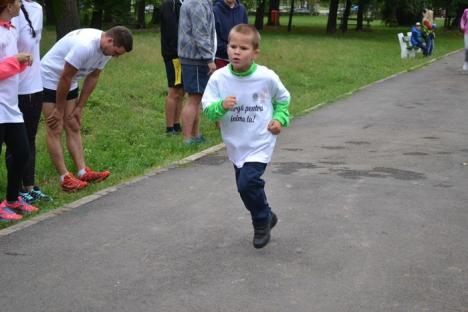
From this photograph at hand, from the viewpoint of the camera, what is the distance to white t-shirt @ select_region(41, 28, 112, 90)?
19.2 ft

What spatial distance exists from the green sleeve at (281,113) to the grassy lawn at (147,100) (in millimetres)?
2134

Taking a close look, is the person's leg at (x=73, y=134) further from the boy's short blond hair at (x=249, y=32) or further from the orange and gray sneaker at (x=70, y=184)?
the boy's short blond hair at (x=249, y=32)

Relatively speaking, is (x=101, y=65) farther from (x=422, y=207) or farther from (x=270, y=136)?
(x=422, y=207)

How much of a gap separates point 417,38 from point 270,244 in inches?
802

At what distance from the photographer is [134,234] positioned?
5.04 metres

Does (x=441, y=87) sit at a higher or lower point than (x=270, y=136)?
lower

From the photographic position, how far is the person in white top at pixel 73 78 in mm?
5887

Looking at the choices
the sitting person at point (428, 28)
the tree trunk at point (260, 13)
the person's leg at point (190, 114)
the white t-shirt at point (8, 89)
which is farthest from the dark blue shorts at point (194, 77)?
the tree trunk at point (260, 13)

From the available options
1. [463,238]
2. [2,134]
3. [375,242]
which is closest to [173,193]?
[2,134]

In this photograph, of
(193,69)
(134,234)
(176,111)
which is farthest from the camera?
(176,111)

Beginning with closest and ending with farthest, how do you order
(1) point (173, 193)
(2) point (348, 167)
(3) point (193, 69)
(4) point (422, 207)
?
(4) point (422, 207), (1) point (173, 193), (2) point (348, 167), (3) point (193, 69)

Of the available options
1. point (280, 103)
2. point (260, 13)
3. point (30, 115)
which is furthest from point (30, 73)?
point (260, 13)

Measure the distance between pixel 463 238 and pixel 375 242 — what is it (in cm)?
64

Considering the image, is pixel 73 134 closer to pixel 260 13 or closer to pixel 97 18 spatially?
pixel 97 18
